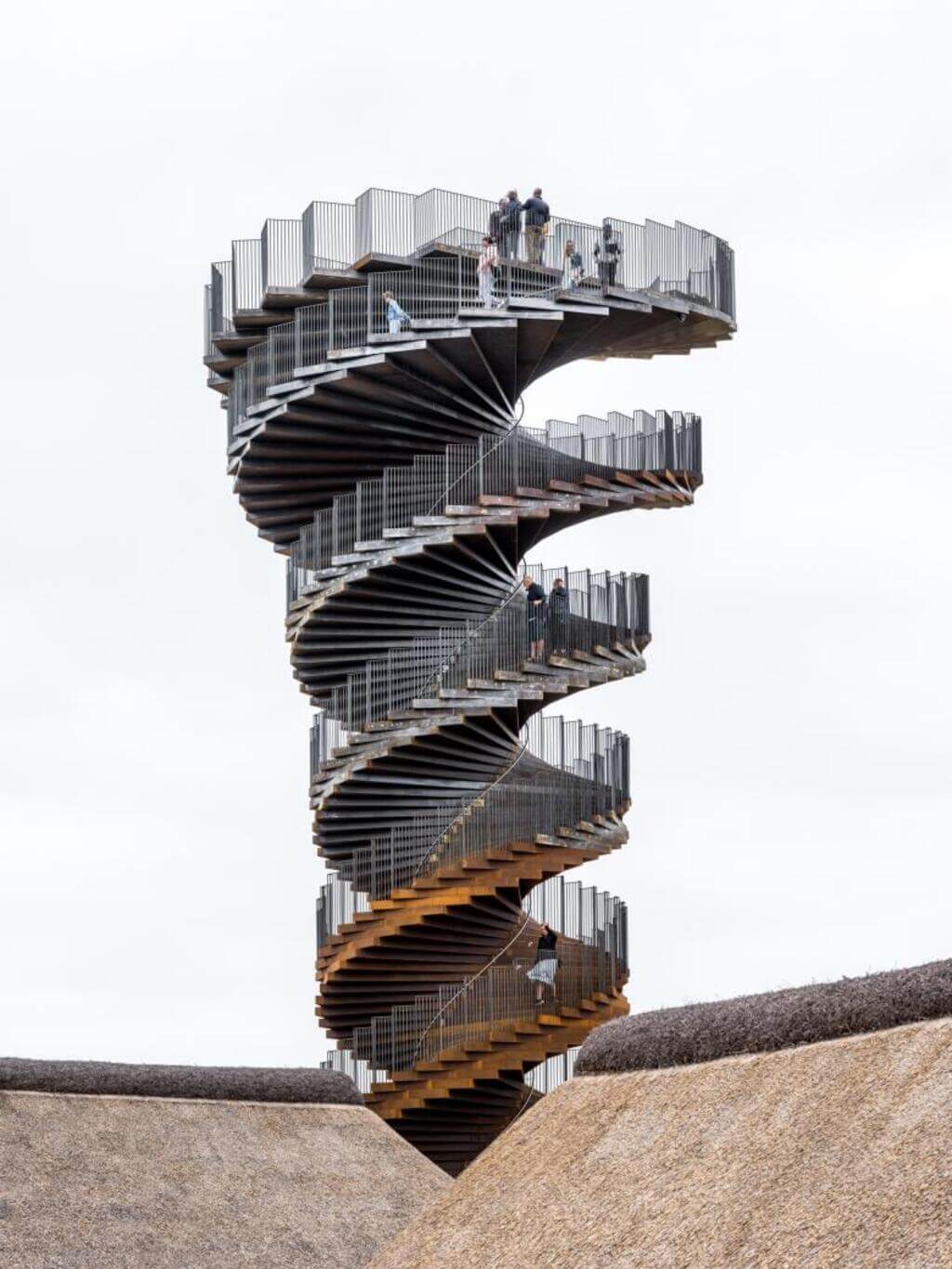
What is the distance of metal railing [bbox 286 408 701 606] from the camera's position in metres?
27.2

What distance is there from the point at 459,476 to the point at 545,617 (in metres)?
1.83

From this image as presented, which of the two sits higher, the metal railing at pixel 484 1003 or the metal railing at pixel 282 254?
the metal railing at pixel 282 254

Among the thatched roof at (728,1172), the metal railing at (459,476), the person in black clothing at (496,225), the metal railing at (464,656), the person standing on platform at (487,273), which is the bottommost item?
the thatched roof at (728,1172)

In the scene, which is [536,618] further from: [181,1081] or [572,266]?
[181,1081]

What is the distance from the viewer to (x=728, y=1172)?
12.6 meters

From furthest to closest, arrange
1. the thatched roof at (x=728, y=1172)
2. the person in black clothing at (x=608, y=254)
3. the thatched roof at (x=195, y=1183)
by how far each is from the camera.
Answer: the person in black clothing at (x=608, y=254) → the thatched roof at (x=195, y=1183) → the thatched roof at (x=728, y=1172)

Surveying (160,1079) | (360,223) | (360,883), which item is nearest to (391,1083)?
(360,883)

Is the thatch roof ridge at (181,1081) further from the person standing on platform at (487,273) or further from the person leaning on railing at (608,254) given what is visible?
the person leaning on railing at (608,254)

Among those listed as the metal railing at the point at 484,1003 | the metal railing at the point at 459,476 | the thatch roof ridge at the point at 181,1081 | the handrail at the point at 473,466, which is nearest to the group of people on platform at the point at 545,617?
the metal railing at the point at 459,476

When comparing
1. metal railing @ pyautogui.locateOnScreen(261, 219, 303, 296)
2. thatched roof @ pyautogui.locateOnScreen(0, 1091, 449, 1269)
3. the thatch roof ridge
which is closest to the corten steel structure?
metal railing @ pyautogui.locateOnScreen(261, 219, 303, 296)

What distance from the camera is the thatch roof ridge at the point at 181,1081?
21547mm

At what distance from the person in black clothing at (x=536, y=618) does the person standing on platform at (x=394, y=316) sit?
3166mm

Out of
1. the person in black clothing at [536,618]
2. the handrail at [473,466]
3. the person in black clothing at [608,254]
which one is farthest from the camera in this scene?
the person in black clothing at [608,254]

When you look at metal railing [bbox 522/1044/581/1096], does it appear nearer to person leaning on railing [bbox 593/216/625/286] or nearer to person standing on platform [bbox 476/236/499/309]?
person standing on platform [bbox 476/236/499/309]
